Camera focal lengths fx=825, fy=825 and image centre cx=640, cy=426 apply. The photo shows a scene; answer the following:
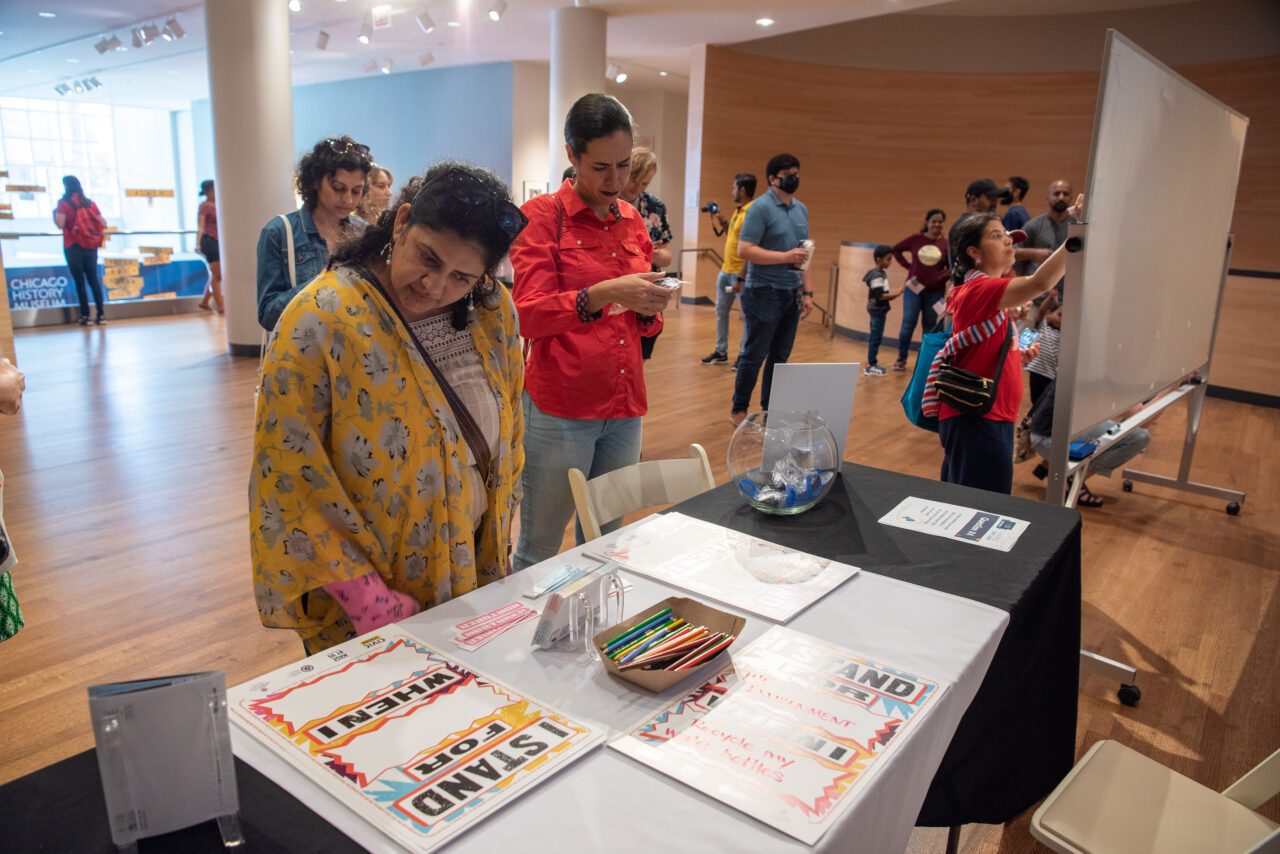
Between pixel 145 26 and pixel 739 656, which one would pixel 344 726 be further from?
pixel 145 26

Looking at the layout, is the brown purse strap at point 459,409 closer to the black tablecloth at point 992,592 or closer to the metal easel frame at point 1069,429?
the black tablecloth at point 992,592

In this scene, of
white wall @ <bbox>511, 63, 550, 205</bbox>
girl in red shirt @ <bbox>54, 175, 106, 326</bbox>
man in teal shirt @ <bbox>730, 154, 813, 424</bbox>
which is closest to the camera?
man in teal shirt @ <bbox>730, 154, 813, 424</bbox>

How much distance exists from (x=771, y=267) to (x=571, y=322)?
3.17m

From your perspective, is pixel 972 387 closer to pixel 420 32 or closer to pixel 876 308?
pixel 876 308

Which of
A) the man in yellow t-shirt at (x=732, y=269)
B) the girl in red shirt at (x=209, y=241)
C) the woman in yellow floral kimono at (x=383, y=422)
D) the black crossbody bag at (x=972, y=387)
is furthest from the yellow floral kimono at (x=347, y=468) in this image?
the girl in red shirt at (x=209, y=241)

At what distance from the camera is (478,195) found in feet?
4.02

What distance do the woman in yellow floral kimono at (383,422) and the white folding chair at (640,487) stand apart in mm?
480

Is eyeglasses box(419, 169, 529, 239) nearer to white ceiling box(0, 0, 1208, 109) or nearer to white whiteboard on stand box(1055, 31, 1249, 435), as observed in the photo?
white whiteboard on stand box(1055, 31, 1249, 435)

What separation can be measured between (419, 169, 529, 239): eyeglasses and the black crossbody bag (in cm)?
169

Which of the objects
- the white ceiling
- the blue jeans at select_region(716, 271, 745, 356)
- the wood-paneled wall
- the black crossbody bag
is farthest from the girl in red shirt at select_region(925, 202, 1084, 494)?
the wood-paneled wall

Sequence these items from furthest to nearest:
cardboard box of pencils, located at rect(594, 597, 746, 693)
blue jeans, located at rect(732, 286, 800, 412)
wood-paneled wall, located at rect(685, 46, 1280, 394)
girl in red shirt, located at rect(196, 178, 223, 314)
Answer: wood-paneled wall, located at rect(685, 46, 1280, 394) < girl in red shirt, located at rect(196, 178, 223, 314) < blue jeans, located at rect(732, 286, 800, 412) < cardboard box of pencils, located at rect(594, 597, 746, 693)

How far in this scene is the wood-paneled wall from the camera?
10680 mm

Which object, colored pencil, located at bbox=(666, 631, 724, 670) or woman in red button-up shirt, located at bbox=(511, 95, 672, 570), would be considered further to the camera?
woman in red button-up shirt, located at bbox=(511, 95, 672, 570)

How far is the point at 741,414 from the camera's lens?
5.13 m
